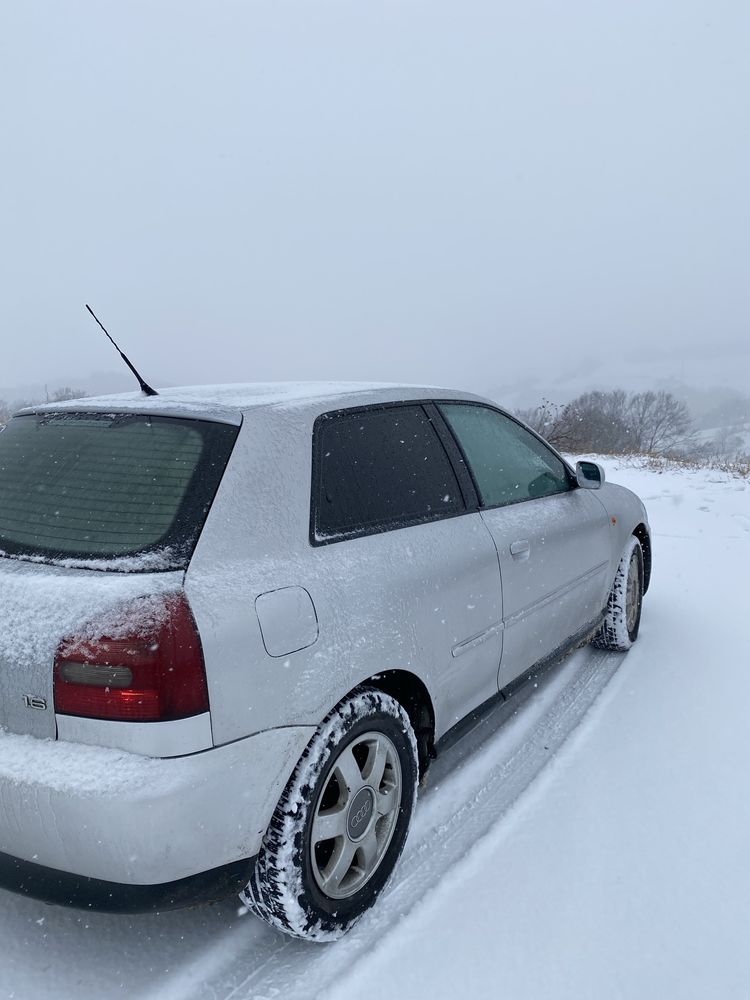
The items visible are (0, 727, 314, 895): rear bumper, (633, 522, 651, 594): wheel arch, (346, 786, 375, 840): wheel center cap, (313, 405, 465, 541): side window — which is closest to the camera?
(0, 727, 314, 895): rear bumper

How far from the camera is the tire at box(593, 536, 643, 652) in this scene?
4168 mm

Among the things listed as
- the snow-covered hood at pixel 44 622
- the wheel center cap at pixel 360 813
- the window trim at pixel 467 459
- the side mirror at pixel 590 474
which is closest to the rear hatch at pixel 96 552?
the snow-covered hood at pixel 44 622

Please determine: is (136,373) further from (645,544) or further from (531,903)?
(645,544)

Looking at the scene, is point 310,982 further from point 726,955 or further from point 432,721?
point 726,955

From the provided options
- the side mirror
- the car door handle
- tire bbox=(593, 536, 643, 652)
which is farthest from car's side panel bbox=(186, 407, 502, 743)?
tire bbox=(593, 536, 643, 652)

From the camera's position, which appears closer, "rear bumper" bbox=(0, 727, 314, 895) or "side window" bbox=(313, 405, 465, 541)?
"rear bumper" bbox=(0, 727, 314, 895)

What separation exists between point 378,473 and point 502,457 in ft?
3.24

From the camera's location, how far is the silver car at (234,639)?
1.60 meters

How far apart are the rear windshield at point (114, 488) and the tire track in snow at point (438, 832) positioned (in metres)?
1.19

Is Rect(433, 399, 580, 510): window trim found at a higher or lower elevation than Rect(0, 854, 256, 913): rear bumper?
higher

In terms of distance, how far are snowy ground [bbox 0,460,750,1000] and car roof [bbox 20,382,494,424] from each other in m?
1.56

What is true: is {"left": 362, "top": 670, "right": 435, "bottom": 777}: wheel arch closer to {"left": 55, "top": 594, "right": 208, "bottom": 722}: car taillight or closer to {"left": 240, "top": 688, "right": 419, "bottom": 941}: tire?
{"left": 240, "top": 688, "right": 419, "bottom": 941}: tire

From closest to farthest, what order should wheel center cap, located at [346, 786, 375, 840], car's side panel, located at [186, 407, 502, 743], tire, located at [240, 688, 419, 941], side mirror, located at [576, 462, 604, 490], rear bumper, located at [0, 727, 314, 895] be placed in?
rear bumper, located at [0, 727, 314, 895]
car's side panel, located at [186, 407, 502, 743]
tire, located at [240, 688, 419, 941]
wheel center cap, located at [346, 786, 375, 840]
side mirror, located at [576, 462, 604, 490]

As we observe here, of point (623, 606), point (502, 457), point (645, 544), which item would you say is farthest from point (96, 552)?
point (645, 544)
